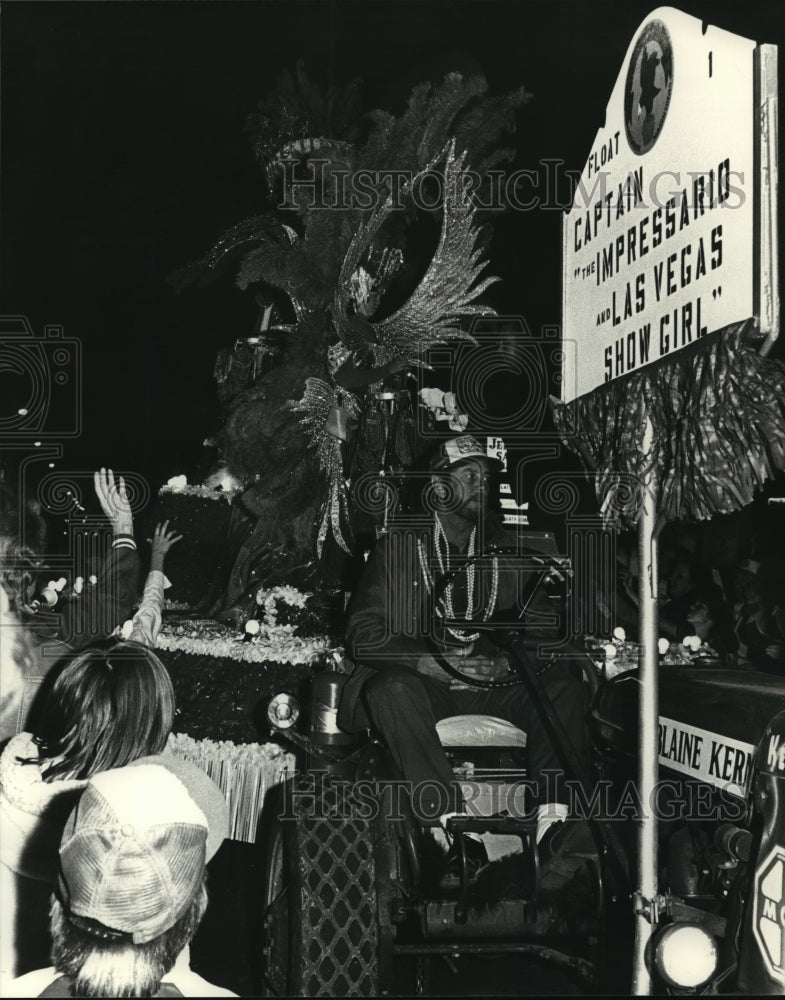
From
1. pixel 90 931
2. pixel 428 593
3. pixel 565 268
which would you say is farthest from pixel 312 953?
pixel 565 268

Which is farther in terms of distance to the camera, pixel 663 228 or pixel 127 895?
pixel 663 228

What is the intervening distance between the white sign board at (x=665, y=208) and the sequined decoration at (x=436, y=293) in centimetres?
187

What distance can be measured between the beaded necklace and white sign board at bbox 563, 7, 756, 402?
0.89 m

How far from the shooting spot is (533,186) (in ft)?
17.5

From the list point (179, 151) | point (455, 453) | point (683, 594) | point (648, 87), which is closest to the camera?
point (648, 87)

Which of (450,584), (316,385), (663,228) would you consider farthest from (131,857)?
(316,385)

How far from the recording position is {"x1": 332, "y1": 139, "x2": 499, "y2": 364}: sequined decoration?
16.3ft

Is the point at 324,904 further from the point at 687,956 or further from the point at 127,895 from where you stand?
the point at 687,956

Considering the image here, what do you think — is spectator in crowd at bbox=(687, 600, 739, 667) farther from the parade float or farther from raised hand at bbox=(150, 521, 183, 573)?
raised hand at bbox=(150, 521, 183, 573)

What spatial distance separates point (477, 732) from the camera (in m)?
3.32

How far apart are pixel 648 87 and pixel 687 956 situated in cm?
222

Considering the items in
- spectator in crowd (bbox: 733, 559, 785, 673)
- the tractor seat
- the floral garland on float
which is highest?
spectator in crowd (bbox: 733, 559, 785, 673)

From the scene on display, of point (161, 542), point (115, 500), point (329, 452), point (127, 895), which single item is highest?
point (329, 452)

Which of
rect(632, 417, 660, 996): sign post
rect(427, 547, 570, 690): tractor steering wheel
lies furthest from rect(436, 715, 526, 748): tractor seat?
rect(632, 417, 660, 996): sign post
